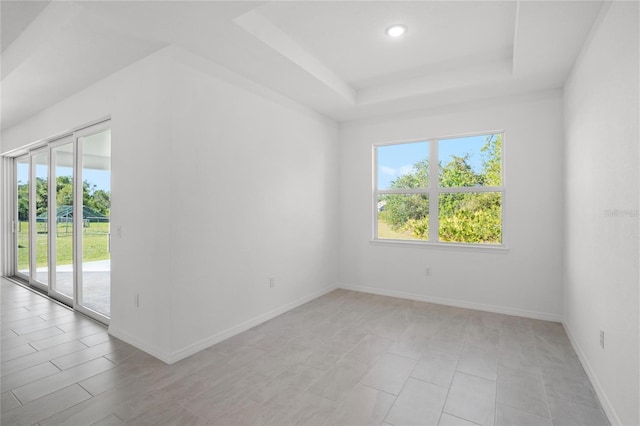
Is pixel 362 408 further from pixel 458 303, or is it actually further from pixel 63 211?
pixel 63 211

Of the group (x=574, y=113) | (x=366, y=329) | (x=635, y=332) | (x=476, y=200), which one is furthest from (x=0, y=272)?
(x=574, y=113)

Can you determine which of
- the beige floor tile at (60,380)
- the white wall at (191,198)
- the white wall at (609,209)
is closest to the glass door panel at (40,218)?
the white wall at (191,198)

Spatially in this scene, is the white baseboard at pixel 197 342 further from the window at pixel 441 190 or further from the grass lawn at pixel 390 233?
the window at pixel 441 190

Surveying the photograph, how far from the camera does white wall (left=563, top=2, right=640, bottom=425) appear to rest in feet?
5.44

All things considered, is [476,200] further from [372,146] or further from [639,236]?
[639,236]

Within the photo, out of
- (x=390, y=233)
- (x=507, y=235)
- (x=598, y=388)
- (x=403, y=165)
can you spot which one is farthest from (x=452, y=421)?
Result: (x=403, y=165)

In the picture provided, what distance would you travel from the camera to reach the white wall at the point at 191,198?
2623 millimetres

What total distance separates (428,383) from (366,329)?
1.07 m

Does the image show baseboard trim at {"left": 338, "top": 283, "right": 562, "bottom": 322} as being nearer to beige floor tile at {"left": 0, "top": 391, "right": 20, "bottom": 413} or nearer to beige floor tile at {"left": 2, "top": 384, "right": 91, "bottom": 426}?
beige floor tile at {"left": 2, "top": 384, "right": 91, "bottom": 426}

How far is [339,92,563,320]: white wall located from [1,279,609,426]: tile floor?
1.60 feet

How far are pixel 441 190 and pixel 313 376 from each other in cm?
295

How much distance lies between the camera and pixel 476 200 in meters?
4.05

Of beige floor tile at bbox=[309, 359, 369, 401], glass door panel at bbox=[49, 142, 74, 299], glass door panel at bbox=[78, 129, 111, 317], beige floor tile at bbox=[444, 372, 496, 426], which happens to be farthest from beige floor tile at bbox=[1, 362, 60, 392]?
beige floor tile at bbox=[444, 372, 496, 426]

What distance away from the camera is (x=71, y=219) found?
388 centimetres
